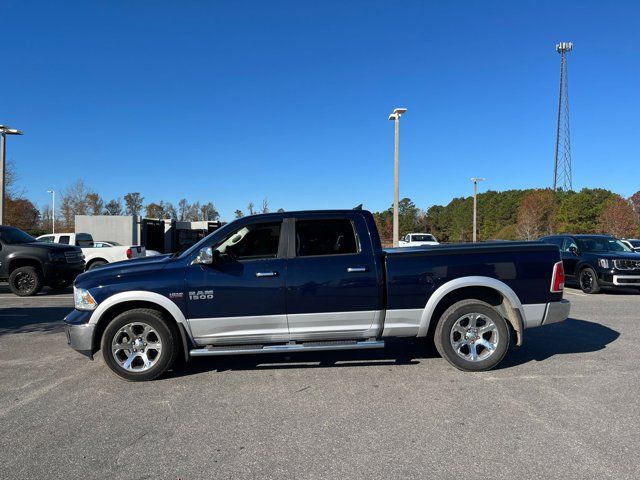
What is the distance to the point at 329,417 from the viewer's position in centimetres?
382

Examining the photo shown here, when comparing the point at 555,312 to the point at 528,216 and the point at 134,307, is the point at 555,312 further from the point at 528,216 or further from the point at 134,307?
the point at 528,216

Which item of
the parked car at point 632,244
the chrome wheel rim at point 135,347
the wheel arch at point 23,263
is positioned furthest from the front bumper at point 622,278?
the wheel arch at point 23,263

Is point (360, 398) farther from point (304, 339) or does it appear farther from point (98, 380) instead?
point (98, 380)

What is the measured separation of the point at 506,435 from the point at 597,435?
728 millimetres

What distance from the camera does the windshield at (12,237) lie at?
11789 millimetres

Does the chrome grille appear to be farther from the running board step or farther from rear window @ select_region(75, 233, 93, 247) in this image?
rear window @ select_region(75, 233, 93, 247)

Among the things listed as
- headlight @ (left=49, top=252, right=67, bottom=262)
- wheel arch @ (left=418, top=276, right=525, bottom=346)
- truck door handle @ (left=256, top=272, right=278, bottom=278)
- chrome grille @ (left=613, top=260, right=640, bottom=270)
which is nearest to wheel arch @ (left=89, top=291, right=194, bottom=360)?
truck door handle @ (left=256, top=272, right=278, bottom=278)

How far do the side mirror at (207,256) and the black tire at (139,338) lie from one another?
2.42 ft

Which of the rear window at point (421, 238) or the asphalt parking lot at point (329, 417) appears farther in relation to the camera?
the rear window at point (421, 238)

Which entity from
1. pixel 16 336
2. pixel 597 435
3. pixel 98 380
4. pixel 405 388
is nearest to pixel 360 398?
pixel 405 388

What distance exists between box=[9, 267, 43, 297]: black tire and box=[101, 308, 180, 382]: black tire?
8878 millimetres

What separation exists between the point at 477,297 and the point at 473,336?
0.48 metres

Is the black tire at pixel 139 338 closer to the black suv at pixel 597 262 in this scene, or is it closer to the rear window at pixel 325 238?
the rear window at pixel 325 238

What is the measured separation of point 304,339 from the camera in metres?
4.91
